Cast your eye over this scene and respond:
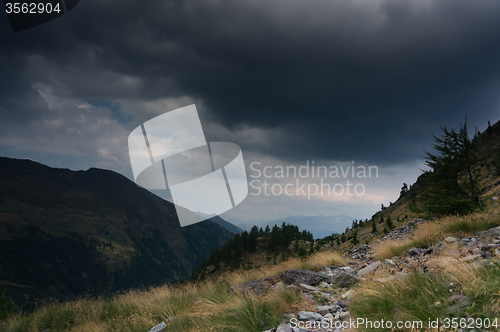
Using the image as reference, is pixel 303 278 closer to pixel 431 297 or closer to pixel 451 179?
pixel 431 297

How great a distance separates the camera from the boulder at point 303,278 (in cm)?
825

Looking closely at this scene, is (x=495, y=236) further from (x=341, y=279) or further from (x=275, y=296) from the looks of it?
(x=275, y=296)

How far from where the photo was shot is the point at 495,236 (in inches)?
284

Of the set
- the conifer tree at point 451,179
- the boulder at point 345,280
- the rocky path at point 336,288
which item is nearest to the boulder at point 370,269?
the rocky path at point 336,288

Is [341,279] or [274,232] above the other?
[341,279]

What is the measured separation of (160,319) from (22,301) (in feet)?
857

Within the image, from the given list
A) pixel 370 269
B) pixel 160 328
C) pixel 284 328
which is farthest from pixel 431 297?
pixel 160 328

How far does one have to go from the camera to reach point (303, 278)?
848cm

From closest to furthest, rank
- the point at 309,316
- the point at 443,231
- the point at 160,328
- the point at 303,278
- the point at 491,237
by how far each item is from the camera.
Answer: the point at 309,316 < the point at 160,328 < the point at 491,237 < the point at 303,278 < the point at 443,231

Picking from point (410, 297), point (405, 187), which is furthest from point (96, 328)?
point (405, 187)

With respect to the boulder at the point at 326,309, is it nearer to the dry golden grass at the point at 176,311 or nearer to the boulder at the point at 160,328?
A: the dry golden grass at the point at 176,311

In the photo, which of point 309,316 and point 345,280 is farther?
point 345,280

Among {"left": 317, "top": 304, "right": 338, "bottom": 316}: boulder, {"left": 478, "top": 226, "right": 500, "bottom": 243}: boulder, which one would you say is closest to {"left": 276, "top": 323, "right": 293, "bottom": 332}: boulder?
{"left": 317, "top": 304, "right": 338, "bottom": 316}: boulder

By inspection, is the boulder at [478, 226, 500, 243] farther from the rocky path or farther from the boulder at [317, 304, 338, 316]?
the boulder at [317, 304, 338, 316]
